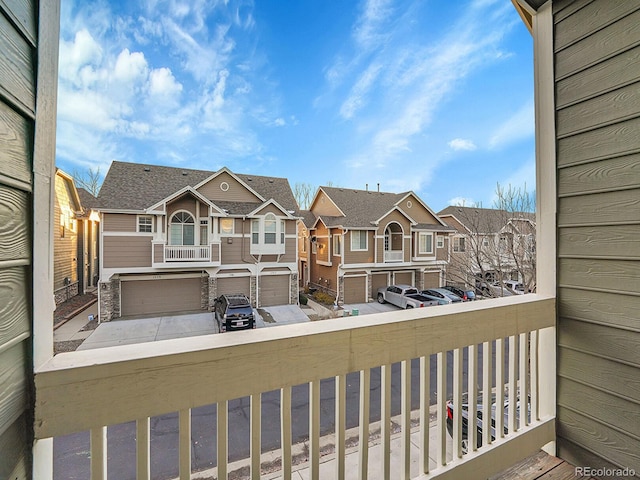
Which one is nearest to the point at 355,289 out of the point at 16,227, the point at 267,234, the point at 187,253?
the point at 267,234

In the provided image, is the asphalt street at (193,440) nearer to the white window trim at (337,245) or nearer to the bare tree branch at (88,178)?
the bare tree branch at (88,178)

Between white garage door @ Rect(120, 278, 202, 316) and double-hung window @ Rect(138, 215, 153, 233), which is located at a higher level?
double-hung window @ Rect(138, 215, 153, 233)

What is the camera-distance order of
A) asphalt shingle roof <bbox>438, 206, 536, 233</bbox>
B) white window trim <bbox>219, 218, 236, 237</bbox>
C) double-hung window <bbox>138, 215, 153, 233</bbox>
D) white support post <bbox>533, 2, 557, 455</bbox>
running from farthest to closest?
white window trim <bbox>219, 218, 236, 237</bbox> < double-hung window <bbox>138, 215, 153, 233</bbox> < asphalt shingle roof <bbox>438, 206, 536, 233</bbox> < white support post <bbox>533, 2, 557, 455</bbox>

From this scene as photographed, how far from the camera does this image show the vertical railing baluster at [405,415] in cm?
93

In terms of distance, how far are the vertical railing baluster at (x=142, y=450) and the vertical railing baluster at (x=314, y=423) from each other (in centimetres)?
39

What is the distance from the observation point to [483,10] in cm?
209

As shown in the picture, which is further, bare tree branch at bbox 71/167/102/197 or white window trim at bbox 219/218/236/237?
white window trim at bbox 219/218/236/237

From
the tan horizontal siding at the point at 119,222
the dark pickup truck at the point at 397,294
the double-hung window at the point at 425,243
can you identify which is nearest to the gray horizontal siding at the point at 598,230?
the dark pickup truck at the point at 397,294

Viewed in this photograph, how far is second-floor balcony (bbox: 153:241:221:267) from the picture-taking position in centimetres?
707

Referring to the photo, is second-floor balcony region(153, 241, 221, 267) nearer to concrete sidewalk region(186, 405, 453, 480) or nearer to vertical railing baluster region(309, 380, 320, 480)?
concrete sidewalk region(186, 405, 453, 480)

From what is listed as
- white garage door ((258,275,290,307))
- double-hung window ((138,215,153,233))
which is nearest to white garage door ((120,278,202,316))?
double-hung window ((138,215,153,233))

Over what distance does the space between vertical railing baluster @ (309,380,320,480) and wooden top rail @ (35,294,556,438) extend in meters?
0.06

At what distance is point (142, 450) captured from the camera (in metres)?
0.63

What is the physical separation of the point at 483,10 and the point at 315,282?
9.02 meters
